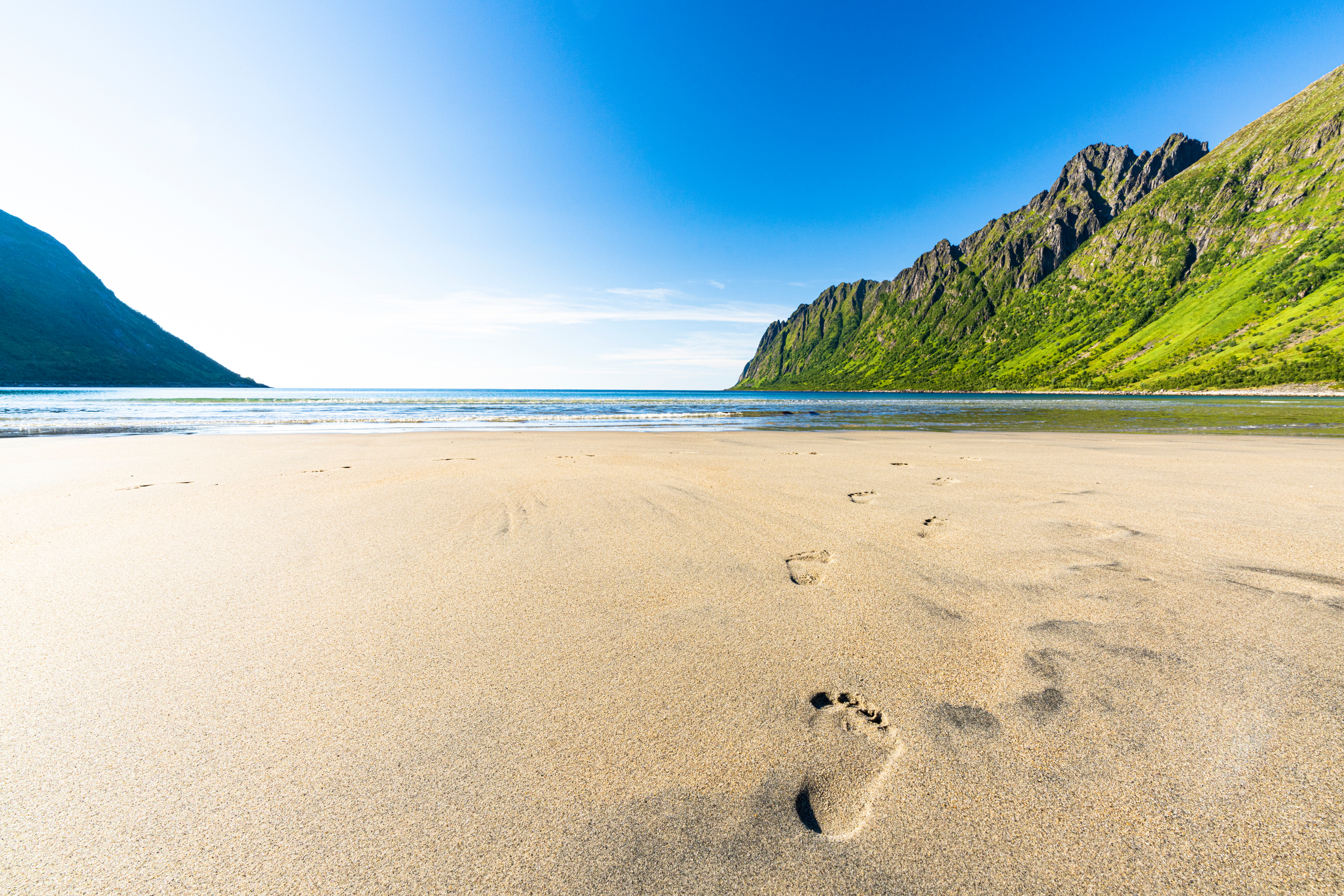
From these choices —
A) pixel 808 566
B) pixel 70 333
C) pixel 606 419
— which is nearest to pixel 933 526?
pixel 808 566

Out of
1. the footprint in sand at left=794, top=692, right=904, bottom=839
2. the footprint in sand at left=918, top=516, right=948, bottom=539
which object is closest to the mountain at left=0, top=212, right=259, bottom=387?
the footprint in sand at left=918, top=516, right=948, bottom=539

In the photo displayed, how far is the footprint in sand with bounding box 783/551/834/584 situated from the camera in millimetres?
4492

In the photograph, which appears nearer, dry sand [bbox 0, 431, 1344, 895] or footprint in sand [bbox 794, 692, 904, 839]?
dry sand [bbox 0, 431, 1344, 895]

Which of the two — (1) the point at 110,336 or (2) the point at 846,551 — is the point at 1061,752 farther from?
(1) the point at 110,336

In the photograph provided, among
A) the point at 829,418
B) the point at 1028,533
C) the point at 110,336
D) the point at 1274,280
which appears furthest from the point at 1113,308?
the point at 110,336

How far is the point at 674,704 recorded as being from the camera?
8.85 feet

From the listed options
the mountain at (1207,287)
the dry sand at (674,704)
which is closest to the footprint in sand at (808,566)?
the dry sand at (674,704)

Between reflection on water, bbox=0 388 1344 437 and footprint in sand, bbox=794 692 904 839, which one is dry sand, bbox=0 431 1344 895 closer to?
footprint in sand, bbox=794 692 904 839

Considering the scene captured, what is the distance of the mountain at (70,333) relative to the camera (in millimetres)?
122688

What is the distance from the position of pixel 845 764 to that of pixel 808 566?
2.66m

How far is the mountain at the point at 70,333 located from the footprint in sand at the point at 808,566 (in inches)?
6898

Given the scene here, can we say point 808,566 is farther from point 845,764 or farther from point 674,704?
point 845,764

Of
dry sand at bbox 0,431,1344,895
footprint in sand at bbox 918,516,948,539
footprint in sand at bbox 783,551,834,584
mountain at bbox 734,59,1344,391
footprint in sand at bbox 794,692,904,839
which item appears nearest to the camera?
dry sand at bbox 0,431,1344,895

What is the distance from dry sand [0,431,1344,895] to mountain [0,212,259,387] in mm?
172523
